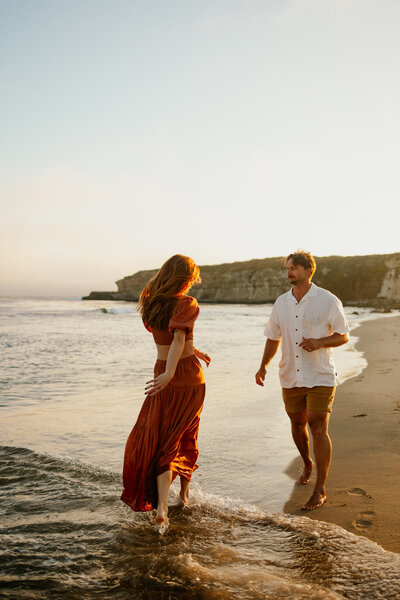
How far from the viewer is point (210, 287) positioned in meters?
105

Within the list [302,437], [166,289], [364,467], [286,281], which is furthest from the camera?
[286,281]

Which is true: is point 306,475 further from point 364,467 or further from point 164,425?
point 164,425

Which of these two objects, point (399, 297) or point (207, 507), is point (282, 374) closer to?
point (207, 507)

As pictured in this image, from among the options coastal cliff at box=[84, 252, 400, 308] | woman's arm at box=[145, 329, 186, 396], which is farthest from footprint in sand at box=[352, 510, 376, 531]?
coastal cliff at box=[84, 252, 400, 308]

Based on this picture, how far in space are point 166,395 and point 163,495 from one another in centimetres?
68

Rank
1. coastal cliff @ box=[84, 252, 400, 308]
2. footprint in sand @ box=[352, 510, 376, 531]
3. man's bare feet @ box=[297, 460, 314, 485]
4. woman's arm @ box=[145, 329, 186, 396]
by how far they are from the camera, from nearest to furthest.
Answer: footprint in sand @ box=[352, 510, 376, 531]
woman's arm @ box=[145, 329, 186, 396]
man's bare feet @ box=[297, 460, 314, 485]
coastal cliff @ box=[84, 252, 400, 308]

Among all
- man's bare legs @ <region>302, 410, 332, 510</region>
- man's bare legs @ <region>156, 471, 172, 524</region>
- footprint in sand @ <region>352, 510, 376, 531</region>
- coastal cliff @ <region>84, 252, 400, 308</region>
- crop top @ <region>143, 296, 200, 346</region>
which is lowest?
footprint in sand @ <region>352, 510, 376, 531</region>

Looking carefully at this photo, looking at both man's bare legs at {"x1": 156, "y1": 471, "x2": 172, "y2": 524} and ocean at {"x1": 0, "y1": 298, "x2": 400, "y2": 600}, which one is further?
man's bare legs at {"x1": 156, "y1": 471, "x2": 172, "y2": 524}

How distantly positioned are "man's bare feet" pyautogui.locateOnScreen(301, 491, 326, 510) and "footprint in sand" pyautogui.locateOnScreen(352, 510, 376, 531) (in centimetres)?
30

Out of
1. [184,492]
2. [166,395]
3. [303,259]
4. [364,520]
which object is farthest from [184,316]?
[364,520]

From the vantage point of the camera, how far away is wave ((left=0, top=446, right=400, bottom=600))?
2.61 metres

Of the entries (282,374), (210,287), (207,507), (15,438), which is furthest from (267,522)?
(210,287)

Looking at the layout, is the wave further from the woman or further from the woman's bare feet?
the woman

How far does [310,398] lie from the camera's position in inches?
150
